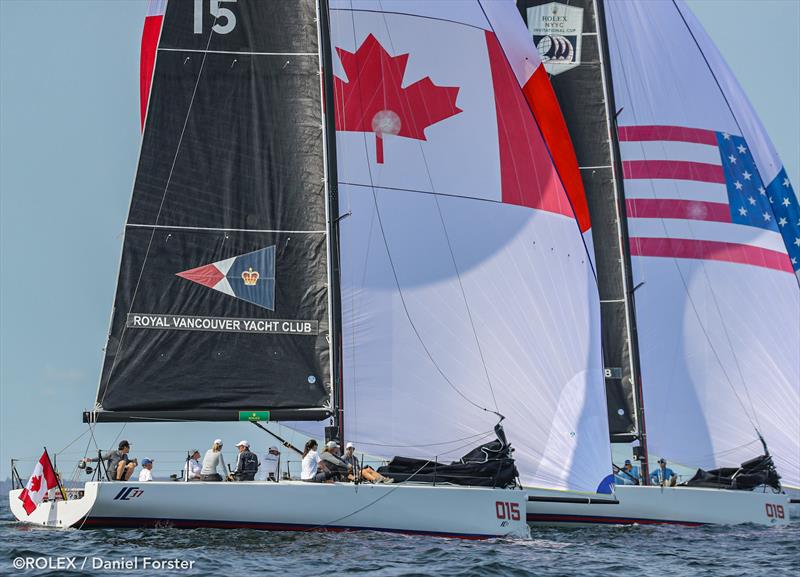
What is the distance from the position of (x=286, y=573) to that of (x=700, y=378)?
1544 centimetres

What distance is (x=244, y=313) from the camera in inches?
764

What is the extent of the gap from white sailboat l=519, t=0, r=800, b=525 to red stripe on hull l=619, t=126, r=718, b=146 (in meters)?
0.03

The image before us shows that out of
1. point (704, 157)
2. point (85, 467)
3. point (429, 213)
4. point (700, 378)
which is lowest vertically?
point (85, 467)

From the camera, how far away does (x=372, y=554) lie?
1592 centimetres

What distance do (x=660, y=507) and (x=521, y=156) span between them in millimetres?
7782

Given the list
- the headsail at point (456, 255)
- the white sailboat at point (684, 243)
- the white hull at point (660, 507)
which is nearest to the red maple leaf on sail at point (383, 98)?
the headsail at point (456, 255)

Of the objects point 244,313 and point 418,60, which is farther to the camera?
point 418,60

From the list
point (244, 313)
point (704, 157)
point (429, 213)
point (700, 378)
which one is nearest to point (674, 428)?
point (700, 378)

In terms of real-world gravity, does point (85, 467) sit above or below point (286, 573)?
above

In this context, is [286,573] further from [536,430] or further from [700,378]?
A: [700,378]

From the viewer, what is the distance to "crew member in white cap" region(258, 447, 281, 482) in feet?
61.7

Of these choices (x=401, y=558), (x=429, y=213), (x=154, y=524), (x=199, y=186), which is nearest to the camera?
(x=401, y=558)

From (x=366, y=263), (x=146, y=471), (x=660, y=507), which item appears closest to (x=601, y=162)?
(x=660, y=507)

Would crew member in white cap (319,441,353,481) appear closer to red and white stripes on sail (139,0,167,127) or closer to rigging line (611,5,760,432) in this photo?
red and white stripes on sail (139,0,167,127)
